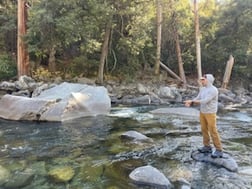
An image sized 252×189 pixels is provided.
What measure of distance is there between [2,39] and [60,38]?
5.40 metres

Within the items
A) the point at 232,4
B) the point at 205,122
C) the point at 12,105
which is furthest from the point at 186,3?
the point at 205,122

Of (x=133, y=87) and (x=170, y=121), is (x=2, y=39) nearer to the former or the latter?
(x=133, y=87)

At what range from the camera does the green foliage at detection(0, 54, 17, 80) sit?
61.1ft

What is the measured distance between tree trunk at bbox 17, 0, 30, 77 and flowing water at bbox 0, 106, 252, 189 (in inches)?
350

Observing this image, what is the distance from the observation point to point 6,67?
61.4 ft

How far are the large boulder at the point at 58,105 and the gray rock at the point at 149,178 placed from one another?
5.46m

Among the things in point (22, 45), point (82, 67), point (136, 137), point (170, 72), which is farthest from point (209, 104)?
point (170, 72)

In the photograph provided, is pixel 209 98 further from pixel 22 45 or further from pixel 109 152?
pixel 22 45

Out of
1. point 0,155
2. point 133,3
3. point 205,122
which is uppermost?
point 133,3

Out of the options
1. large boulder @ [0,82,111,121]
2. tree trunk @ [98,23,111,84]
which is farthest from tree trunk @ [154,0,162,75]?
large boulder @ [0,82,111,121]

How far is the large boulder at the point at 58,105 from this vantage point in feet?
34.7

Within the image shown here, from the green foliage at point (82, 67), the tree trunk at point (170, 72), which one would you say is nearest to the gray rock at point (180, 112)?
the green foliage at point (82, 67)

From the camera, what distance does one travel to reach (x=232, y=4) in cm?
2200

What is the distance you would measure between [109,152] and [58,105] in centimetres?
414
